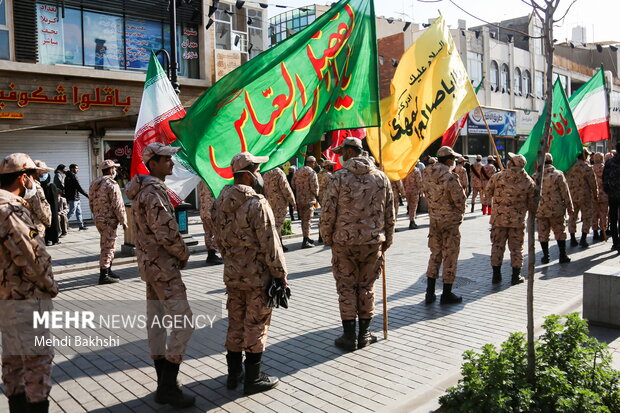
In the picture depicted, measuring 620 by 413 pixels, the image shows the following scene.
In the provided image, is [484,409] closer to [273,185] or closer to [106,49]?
[273,185]

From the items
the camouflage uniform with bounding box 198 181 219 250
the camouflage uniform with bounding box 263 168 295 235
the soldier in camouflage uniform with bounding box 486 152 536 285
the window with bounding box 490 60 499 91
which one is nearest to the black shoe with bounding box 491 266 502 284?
the soldier in camouflage uniform with bounding box 486 152 536 285

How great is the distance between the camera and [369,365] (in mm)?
5242

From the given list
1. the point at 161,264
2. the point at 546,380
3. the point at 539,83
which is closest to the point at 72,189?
the point at 161,264

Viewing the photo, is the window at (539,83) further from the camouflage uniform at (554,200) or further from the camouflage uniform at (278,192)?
Result: the camouflage uniform at (278,192)

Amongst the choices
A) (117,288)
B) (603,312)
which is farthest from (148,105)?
(603,312)

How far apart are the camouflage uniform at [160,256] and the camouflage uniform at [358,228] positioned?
1838 mm

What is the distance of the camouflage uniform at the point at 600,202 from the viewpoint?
1188 cm

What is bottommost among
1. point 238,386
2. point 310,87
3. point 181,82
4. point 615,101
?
point 238,386

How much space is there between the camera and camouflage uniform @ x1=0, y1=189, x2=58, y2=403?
3.72 m

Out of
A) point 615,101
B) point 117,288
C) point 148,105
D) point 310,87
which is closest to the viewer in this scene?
point 310,87

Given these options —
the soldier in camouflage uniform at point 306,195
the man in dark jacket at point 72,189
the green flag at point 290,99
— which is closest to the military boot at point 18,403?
the green flag at point 290,99

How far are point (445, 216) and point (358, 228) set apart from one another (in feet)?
6.69

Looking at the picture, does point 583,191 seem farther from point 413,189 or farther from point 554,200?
point 413,189

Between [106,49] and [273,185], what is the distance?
10.7 meters
